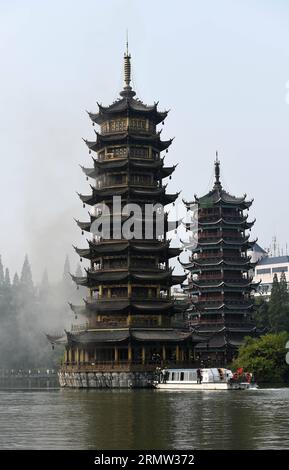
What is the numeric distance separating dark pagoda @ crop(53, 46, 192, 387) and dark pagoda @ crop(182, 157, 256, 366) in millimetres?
19907

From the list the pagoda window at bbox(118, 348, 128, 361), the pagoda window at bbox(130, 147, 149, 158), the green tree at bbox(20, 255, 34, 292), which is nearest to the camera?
the pagoda window at bbox(118, 348, 128, 361)

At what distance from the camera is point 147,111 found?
286 ft

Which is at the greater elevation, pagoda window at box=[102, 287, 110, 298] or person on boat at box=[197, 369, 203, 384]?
pagoda window at box=[102, 287, 110, 298]

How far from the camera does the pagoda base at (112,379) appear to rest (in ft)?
250

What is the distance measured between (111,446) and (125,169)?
61.5 meters

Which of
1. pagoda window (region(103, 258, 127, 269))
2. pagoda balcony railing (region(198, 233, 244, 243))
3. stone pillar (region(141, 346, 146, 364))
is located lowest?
stone pillar (region(141, 346, 146, 364))

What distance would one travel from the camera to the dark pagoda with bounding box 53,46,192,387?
78438 mm

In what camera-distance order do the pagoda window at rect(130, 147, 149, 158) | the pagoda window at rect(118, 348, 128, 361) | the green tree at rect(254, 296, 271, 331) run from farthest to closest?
1. the green tree at rect(254, 296, 271, 331)
2. the pagoda window at rect(130, 147, 149, 158)
3. the pagoda window at rect(118, 348, 128, 361)

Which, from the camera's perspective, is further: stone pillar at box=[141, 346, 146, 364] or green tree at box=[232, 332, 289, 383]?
green tree at box=[232, 332, 289, 383]

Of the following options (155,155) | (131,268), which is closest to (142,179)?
(155,155)

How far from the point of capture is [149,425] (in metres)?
33.8

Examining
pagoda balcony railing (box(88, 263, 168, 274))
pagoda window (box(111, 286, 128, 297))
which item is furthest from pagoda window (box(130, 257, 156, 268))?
pagoda window (box(111, 286, 128, 297))

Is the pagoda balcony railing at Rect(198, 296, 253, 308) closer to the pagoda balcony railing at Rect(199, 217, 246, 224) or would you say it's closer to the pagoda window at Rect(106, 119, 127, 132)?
the pagoda balcony railing at Rect(199, 217, 246, 224)
